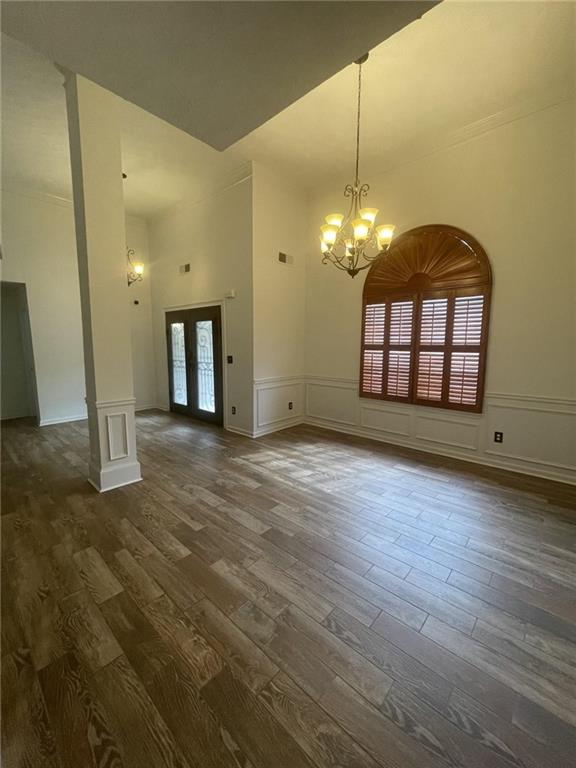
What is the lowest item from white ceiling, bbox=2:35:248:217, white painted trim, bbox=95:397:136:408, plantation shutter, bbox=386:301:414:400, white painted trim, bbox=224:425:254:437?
white painted trim, bbox=224:425:254:437

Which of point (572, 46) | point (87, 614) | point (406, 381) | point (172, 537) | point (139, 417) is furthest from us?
point (139, 417)

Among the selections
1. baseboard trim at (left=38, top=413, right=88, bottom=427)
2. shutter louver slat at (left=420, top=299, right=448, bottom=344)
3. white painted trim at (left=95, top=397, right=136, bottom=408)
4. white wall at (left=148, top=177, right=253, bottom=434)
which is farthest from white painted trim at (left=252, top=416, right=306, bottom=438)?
baseboard trim at (left=38, top=413, right=88, bottom=427)

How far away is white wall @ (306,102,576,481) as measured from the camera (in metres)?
3.02

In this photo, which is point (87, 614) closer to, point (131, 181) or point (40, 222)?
point (131, 181)

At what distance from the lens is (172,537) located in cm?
227

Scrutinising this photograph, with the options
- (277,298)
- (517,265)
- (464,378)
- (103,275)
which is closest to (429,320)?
(464,378)

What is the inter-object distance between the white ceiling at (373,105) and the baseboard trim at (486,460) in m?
3.72

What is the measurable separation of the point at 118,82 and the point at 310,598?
114 inches

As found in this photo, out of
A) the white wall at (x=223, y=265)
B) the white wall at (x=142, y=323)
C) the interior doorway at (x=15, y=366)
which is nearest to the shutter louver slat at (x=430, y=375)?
the white wall at (x=223, y=265)

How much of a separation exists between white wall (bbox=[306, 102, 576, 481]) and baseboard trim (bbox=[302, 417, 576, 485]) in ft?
0.04

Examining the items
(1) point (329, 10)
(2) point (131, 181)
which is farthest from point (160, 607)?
(2) point (131, 181)

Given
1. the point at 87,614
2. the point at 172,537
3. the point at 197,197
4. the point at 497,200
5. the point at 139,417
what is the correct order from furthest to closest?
the point at 139,417 → the point at 197,197 → the point at 497,200 → the point at 172,537 → the point at 87,614

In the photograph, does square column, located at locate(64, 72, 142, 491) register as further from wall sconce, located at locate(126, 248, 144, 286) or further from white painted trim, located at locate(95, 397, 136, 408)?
wall sconce, located at locate(126, 248, 144, 286)

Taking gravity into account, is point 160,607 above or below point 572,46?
below
